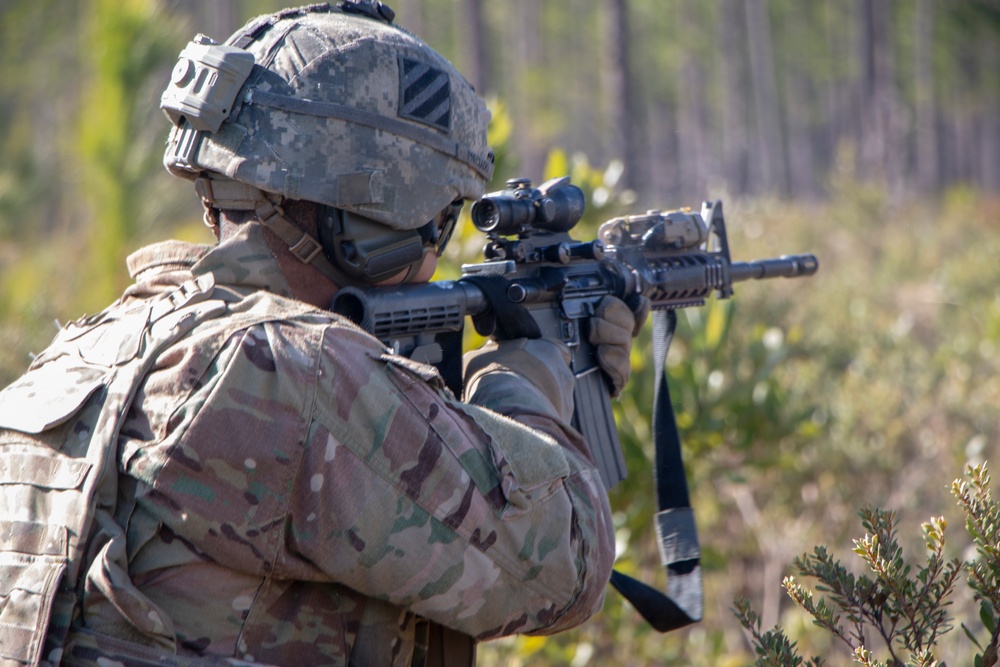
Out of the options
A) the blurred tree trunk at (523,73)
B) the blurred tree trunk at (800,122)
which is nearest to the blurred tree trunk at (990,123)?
the blurred tree trunk at (800,122)

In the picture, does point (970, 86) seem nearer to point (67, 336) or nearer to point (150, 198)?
point (150, 198)

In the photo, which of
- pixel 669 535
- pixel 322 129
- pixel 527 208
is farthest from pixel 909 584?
pixel 322 129

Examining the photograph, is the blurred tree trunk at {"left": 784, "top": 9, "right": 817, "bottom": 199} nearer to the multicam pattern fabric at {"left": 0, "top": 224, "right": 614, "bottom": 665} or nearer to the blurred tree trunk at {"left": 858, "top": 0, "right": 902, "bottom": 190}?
the blurred tree trunk at {"left": 858, "top": 0, "right": 902, "bottom": 190}

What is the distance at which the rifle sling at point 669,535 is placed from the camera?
2.66m

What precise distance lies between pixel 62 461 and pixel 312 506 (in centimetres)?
43

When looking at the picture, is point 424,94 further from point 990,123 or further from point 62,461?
point 990,123

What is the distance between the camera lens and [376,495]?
1658 mm

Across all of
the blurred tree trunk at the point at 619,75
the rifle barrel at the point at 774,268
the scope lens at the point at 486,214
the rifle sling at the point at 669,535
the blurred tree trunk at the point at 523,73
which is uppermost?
the blurred tree trunk at the point at 523,73

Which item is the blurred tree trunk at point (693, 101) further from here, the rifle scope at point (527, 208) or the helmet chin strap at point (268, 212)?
the helmet chin strap at point (268, 212)

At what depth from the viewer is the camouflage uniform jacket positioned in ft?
5.29

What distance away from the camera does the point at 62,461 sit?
65.3 inches

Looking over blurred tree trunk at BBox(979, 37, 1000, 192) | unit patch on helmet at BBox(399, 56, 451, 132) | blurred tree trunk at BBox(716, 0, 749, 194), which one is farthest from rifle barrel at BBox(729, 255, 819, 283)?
blurred tree trunk at BBox(979, 37, 1000, 192)

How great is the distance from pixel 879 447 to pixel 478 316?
4020 millimetres

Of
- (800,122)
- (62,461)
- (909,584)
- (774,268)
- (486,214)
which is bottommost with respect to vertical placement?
(909,584)
